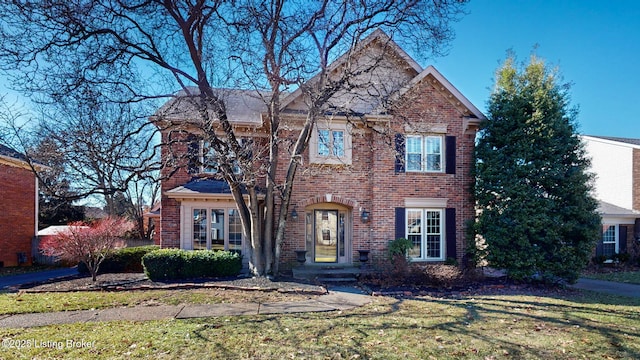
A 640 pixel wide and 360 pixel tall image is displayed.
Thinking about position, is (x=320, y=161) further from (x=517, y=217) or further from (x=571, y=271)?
(x=571, y=271)

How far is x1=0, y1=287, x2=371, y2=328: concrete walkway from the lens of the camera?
702cm

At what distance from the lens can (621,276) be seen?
14391 millimetres

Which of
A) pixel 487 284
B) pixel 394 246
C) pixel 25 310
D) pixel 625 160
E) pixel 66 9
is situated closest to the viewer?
pixel 25 310

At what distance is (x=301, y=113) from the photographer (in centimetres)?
1326

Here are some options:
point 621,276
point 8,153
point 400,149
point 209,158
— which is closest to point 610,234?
point 621,276

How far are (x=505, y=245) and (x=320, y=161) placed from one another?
22.6 feet

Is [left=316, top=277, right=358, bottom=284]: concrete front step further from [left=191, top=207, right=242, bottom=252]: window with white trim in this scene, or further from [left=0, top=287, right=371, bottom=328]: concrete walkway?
[left=191, top=207, right=242, bottom=252]: window with white trim

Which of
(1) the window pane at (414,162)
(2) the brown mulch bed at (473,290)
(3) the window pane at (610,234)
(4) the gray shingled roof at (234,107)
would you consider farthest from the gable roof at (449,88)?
(3) the window pane at (610,234)

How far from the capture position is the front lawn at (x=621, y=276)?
43.8 ft

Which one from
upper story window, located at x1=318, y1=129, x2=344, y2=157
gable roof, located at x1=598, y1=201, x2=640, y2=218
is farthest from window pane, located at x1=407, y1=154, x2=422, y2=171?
gable roof, located at x1=598, y1=201, x2=640, y2=218

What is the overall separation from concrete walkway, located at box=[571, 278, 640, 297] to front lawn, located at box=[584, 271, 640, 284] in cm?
89

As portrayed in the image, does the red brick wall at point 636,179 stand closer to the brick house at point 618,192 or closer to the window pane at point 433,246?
the brick house at point 618,192

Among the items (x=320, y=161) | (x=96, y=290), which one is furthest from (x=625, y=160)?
(x=96, y=290)

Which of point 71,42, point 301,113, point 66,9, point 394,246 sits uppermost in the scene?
point 66,9
